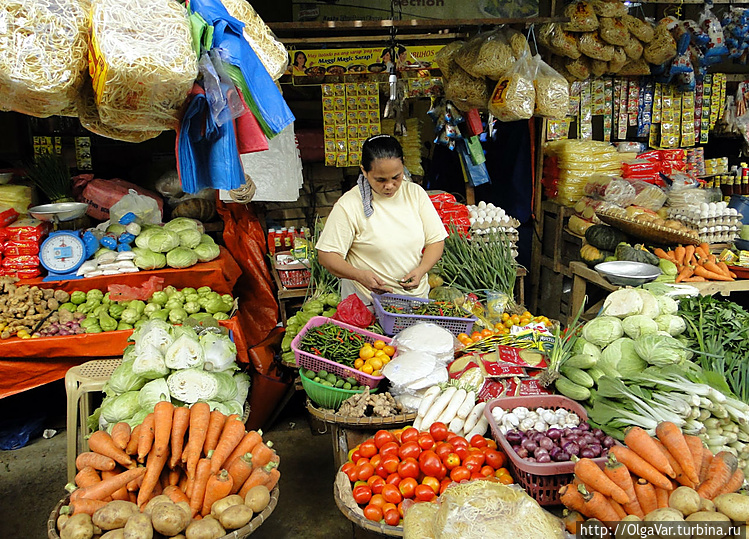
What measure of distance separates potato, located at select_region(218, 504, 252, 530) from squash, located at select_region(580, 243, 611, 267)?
11.5 feet

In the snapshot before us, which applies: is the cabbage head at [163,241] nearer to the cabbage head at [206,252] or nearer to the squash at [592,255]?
the cabbage head at [206,252]

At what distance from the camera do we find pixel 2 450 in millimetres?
4141

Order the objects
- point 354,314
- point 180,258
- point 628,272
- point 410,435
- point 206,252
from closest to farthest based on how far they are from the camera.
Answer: point 410,435 < point 354,314 < point 628,272 < point 180,258 < point 206,252

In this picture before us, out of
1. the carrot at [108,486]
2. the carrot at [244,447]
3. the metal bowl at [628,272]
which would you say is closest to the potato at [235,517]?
the carrot at [244,447]

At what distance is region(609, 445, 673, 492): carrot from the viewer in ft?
5.77

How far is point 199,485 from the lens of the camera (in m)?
2.05

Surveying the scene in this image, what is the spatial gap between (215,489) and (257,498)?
6.0 inches

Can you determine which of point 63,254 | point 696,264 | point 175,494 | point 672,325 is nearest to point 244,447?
point 175,494

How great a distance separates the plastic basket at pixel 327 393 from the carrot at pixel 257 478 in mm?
505

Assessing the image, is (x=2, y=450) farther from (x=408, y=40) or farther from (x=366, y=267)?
(x=408, y=40)

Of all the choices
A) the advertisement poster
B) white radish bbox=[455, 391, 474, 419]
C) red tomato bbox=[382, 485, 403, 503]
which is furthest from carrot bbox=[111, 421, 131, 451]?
the advertisement poster

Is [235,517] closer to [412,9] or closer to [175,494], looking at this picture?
[175,494]

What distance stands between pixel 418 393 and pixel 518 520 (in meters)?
1.09

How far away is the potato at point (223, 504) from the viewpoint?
197 cm
